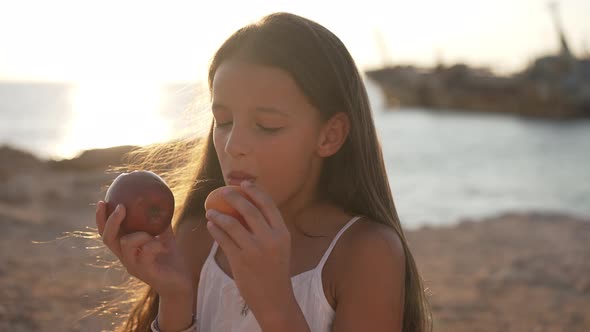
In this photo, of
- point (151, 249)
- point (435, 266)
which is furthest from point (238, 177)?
point (435, 266)

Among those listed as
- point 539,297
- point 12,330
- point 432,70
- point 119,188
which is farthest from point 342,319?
point 432,70

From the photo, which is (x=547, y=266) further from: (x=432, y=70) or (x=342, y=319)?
(x=432, y=70)

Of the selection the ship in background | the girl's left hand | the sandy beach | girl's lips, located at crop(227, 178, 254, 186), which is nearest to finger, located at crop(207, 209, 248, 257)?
the girl's left hand

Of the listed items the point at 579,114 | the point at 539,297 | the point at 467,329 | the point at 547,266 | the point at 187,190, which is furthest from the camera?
the point at 579,114

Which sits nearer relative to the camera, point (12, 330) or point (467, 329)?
point (12, 330)

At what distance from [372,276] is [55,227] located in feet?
20.0

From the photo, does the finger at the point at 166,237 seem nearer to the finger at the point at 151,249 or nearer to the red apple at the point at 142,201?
the red apple at the point at 142,201

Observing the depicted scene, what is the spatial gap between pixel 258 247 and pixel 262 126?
44 centimetres

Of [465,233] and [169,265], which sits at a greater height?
[169,265]

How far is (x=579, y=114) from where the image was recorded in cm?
4884

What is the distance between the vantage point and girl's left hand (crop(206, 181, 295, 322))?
1.90 meters

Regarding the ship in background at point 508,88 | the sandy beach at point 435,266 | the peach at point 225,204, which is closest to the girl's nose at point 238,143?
the peach at point 225,204

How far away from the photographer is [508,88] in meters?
57.4

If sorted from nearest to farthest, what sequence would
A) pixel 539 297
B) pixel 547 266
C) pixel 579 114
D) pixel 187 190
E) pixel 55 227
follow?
pixel 187 190 < pixel 539 297 < pixel 547 266 < pixel 55 227 < pixel 579 114
